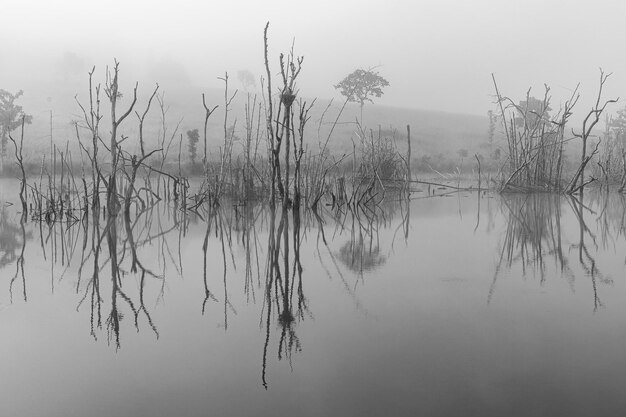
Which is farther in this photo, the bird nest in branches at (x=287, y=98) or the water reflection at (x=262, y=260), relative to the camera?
the bird nest in branches at (x=287, y=98)

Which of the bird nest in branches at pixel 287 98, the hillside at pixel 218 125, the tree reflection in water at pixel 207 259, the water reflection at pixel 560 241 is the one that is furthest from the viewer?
the hillside at pixel 218 125

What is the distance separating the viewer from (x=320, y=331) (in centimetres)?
170

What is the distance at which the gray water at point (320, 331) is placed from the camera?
4.00 feet

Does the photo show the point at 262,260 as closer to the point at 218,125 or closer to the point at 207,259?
Result: the point at 207,259

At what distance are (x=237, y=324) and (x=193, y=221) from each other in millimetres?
4297

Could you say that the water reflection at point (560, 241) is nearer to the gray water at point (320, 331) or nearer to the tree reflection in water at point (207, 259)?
the gray water at point (320, 331)

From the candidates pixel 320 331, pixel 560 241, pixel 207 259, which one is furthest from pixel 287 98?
pixel 320 331

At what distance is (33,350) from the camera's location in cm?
162

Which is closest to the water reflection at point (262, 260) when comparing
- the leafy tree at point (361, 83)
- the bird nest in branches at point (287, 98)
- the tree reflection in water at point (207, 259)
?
the tree reflection in water at point (207, 259)

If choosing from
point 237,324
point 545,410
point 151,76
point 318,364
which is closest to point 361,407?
point 318,364

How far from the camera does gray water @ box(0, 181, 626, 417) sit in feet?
Result: 4.00

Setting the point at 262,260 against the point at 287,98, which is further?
the point at 287,98

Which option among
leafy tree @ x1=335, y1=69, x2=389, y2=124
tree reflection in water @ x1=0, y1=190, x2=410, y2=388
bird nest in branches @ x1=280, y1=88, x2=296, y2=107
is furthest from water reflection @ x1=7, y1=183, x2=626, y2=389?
leafy tree @ x1=335, y1=69, x2=389, y2=124

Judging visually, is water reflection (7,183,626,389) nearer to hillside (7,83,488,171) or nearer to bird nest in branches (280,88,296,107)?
bird nest in branches (280,88,296,107)
